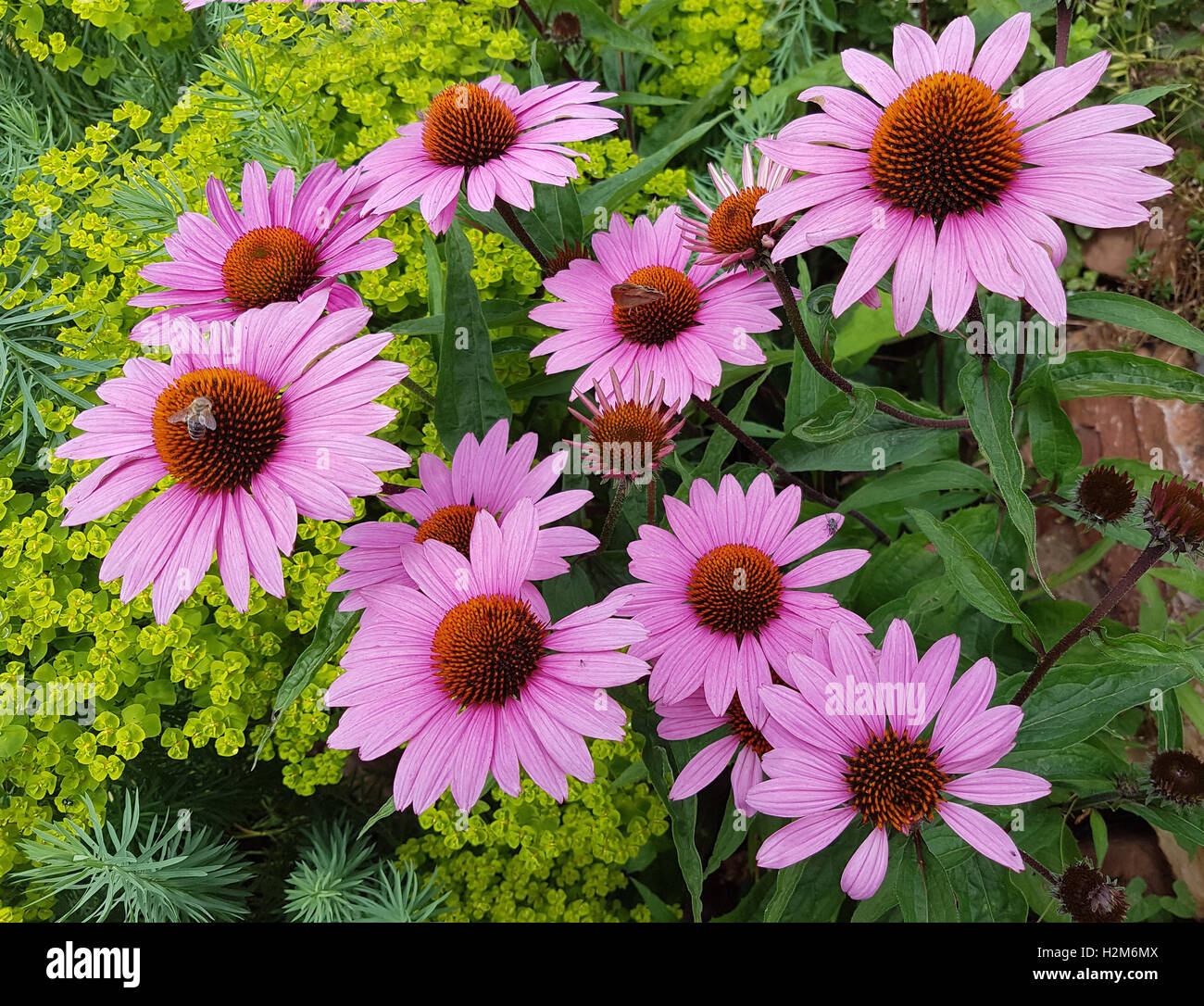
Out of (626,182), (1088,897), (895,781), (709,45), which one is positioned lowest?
(1088,897)

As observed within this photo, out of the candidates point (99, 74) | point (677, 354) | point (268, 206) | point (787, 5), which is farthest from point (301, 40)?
point (787, 5)

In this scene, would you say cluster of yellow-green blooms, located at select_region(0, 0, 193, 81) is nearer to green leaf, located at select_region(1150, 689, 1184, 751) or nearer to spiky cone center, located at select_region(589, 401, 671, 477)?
spiky cone center, located at select_region(589, 401, 671, 477)

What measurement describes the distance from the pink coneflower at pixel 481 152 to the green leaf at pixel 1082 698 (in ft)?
2.55

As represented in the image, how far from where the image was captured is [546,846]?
1.30 meters

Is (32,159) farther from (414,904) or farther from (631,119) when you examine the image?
(414,904)

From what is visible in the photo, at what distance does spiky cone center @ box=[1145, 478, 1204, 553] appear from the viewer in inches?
34.1

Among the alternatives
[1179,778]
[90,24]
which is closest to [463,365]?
[1179,778]

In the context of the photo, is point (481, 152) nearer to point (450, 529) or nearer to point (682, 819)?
point (450, 529)

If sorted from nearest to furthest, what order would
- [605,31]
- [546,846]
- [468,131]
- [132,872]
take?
1. [468,131]
2. [132,872]
3. [546,846]
4. [605,31]

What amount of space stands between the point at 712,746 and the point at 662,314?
53 centimetres

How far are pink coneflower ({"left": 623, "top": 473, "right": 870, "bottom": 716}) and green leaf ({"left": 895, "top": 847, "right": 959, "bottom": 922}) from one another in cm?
21

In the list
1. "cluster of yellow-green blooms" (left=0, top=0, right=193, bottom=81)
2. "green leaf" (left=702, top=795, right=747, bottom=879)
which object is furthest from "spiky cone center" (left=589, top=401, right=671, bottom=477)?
"cluster of yellow-green blooms" (left=0, top=0, right=193, bottom=81)

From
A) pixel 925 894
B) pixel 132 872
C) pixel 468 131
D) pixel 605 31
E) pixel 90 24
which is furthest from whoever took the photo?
pixel 90 24

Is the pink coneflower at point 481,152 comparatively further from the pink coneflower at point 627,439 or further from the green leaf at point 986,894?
the green leaf at point 986,894
